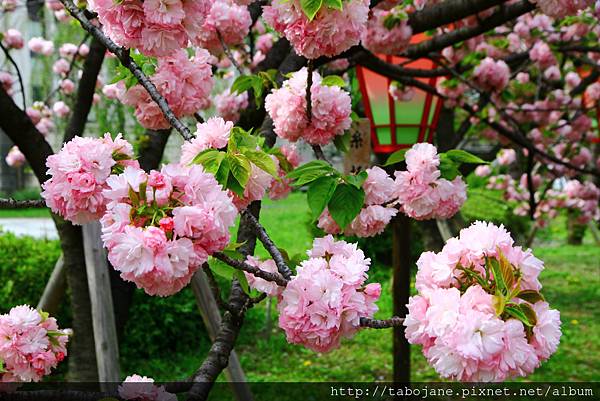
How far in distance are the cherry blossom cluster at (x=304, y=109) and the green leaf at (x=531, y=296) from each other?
2.75 ft

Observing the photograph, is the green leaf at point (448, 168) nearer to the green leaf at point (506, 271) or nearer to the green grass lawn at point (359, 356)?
the green leaf at point (506, 271)

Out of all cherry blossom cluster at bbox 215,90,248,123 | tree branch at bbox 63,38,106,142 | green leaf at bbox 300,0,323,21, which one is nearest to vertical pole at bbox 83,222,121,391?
tree branch at bbox 63,38,106,142

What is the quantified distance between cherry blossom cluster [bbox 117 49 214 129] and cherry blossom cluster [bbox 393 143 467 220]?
52 cm

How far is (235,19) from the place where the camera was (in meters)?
1.89

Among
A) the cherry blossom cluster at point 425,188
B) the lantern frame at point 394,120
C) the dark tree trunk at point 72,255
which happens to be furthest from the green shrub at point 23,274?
the cherry blossom cluster at point 425,188

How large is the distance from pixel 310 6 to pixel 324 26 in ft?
0.34

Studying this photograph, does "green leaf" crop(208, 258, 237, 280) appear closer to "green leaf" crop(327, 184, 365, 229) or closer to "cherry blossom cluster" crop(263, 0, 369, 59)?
"green leaf" crop(327, 184, 365, 229)

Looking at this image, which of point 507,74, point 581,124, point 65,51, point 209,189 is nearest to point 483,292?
point 209,189

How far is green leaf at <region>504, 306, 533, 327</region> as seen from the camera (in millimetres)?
780

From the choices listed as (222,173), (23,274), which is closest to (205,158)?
(222,173)

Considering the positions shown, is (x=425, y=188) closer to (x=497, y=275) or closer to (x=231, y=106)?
(x=497, y=275)

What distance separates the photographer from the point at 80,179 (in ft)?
3.21

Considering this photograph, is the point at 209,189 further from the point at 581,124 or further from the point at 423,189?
the point at 581,124

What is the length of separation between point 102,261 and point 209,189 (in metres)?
1.68
